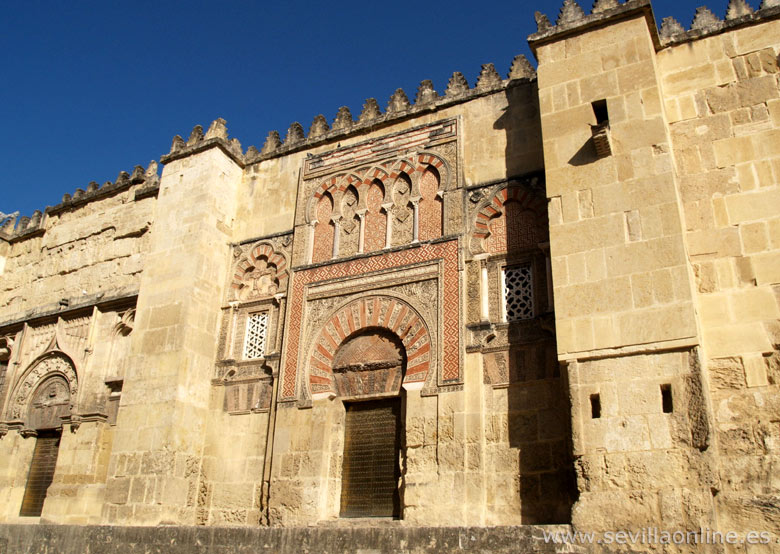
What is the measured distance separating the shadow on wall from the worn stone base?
108cm

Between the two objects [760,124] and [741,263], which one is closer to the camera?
[741,263]

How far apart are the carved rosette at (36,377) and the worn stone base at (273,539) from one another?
281 centimetres

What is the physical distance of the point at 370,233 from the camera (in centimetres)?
898

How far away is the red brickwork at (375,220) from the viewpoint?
29.1 feet

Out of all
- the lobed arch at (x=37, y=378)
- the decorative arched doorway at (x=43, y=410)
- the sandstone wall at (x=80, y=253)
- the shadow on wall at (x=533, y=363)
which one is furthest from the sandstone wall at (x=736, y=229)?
the lobed arch at (x=37, y=378)

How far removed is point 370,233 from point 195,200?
2.64 metres

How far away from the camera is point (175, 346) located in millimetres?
8922

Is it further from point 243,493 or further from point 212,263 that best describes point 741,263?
point 212,263

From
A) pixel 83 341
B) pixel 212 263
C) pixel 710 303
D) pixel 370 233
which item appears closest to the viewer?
pixel 710 303

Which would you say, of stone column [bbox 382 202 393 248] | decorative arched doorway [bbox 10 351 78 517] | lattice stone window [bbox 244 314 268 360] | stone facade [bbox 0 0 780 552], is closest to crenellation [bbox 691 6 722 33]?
stone facade [bbox 0 0 780 552]

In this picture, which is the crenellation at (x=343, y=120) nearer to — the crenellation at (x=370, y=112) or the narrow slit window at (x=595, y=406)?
the crenellation at (x=370, y=112)

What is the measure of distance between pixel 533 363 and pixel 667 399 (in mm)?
1630

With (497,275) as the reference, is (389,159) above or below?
above

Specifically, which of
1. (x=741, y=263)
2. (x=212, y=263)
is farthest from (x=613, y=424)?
(x=212, y=263)
